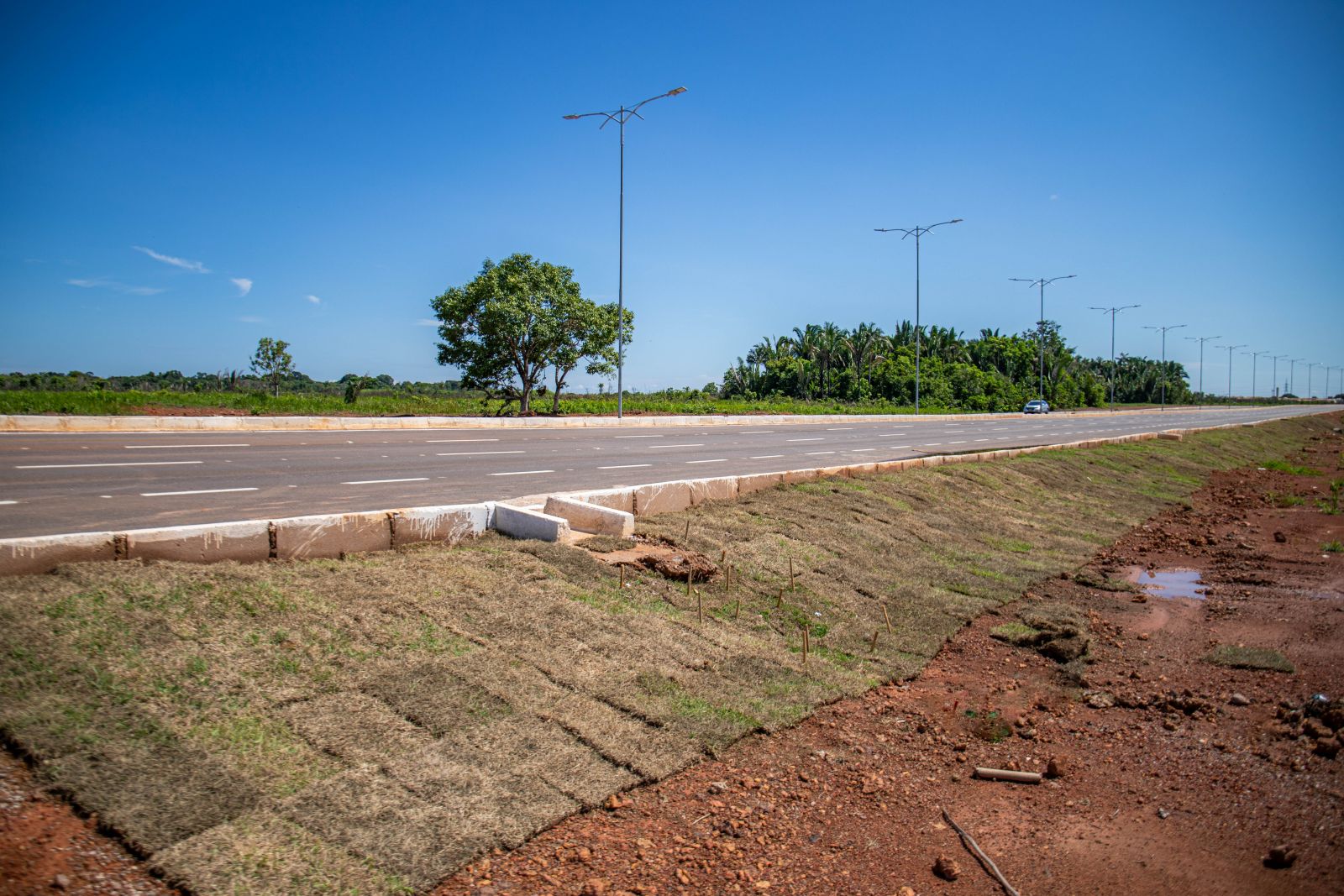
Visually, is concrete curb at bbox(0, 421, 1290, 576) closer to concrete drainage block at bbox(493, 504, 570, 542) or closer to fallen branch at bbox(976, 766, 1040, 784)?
concrete drainage block at bbox(493, 504, 570, 542)

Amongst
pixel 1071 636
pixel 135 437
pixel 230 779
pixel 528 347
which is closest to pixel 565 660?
pixel 230 779

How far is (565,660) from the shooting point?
216 inches

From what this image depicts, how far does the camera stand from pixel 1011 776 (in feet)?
17.5

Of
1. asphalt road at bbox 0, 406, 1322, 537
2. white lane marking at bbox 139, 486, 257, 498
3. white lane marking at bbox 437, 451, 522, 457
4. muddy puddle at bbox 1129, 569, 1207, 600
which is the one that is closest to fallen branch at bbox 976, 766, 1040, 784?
asphalt road at bbox 0, 406, 1322, 537

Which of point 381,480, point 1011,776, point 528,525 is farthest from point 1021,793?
point 381,480

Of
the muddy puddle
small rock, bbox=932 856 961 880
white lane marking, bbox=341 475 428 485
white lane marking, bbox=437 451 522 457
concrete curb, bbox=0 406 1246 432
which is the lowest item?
the muddy puddle

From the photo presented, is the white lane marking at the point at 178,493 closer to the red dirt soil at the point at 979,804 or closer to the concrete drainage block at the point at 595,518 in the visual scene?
the concrete drainage block at the point at 595,518

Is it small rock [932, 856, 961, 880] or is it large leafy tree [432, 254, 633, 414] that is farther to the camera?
large leafy tree [432, 254, 633, 414]

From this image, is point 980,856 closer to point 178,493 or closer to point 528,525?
point 528,525

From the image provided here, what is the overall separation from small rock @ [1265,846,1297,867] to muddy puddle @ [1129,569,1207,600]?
23.5 feet

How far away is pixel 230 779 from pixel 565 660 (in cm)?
221

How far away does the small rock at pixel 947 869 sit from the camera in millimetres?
4199

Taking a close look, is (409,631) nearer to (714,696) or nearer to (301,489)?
(714,696)

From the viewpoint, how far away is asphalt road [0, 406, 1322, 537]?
8.10 meters
